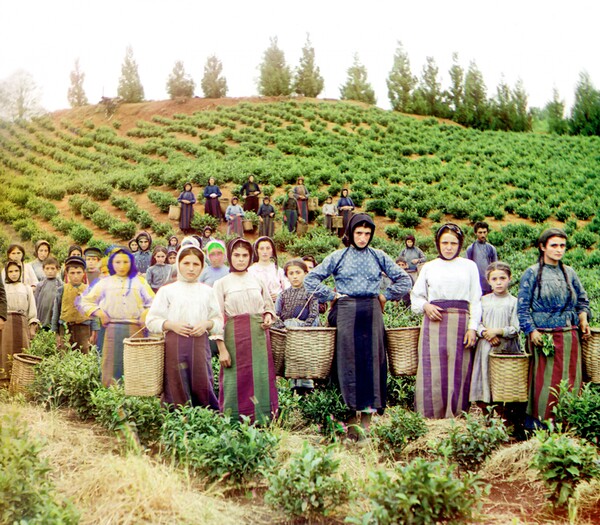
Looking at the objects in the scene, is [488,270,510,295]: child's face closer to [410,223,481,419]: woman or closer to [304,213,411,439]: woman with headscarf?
[410,223,481,419]: woman

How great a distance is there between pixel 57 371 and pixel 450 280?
326 cm

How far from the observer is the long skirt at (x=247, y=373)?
426 cm

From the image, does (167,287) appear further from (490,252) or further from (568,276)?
(490,252)

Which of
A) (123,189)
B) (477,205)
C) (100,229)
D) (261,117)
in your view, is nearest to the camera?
(100,229)

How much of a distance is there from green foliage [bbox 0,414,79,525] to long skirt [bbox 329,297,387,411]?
7.11 feet

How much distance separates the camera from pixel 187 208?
53.9ft

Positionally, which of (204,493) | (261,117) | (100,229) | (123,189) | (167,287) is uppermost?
(261,117)

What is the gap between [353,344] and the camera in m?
4.43

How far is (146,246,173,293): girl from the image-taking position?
8367mm

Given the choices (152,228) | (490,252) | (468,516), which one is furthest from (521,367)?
(152,228)

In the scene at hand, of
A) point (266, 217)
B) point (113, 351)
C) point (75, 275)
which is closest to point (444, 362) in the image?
point (113, 351)

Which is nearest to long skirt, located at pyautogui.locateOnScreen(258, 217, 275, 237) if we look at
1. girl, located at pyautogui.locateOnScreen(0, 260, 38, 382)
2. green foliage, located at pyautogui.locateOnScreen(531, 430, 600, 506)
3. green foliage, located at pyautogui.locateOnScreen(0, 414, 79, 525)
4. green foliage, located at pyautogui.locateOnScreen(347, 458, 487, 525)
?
girl, located at pyautogui.locateOnScreen(0, 260, 38, 382)

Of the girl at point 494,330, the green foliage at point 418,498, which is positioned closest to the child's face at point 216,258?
the girl at point 494,330

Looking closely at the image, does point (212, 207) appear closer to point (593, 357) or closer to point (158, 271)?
point (158, 271)
